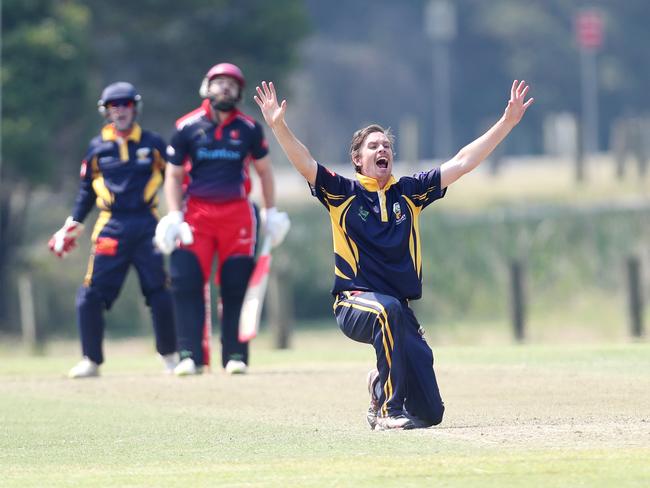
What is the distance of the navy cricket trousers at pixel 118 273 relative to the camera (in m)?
13.9

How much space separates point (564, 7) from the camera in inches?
2783

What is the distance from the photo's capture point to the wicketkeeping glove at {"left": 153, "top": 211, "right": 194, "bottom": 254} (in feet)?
43.9

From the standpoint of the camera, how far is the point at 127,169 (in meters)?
13.8

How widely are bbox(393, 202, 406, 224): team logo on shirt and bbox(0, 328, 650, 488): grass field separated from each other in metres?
1.16

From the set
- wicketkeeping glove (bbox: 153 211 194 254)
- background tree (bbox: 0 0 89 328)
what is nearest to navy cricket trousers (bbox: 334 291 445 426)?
wicketkeeping glove (bbox: 153 211 194 254)

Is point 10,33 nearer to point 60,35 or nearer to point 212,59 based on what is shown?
point 60,35

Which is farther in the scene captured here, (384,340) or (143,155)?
(143,155)

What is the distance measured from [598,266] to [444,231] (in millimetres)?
3085

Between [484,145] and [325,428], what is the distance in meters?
1.81

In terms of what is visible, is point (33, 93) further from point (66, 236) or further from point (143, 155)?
point (143, 155)

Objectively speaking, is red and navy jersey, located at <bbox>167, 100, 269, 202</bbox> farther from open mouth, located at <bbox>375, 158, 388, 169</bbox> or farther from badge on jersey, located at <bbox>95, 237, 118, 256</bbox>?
open mouth, located at <bbox>375, 158, 388, 169</bbox>

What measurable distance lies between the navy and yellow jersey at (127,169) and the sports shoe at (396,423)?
4618 millimetres

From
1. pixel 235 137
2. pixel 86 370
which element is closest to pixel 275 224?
pixel 235 137

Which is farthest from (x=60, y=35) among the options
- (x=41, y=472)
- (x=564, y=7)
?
(x=564, y=7)
